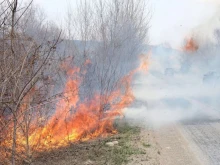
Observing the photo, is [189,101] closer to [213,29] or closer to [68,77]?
[68,77]

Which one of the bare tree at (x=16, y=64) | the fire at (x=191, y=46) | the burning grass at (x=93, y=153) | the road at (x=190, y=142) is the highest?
the fire at (x=191, y=46)

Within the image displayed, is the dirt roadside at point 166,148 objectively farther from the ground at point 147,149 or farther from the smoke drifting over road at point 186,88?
the smoke drifting over road at point 186,88

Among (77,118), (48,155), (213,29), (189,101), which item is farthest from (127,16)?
(48,155)

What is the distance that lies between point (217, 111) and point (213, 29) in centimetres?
1777

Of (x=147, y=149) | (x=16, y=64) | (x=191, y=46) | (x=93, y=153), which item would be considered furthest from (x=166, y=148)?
(x=191, y=46)

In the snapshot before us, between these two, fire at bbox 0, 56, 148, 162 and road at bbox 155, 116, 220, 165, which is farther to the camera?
fire at bbox 0, 56, 148, 162

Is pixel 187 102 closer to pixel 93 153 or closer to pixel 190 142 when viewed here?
pixel 190 142

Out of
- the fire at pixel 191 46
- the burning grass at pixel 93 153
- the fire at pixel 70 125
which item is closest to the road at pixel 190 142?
the burning grass at pixel 93 153

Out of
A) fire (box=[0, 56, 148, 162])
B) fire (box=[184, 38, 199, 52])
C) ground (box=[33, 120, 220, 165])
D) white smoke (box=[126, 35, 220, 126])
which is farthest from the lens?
fire (box=[184, 38, 199, 52])

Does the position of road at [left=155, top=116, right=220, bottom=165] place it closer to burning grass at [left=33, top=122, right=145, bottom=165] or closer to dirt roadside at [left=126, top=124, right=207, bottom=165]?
dirt roadside at [left=126, top=124, right=207, bottom=165]

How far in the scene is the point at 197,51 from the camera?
40375mm

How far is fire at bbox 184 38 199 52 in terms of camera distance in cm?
3856

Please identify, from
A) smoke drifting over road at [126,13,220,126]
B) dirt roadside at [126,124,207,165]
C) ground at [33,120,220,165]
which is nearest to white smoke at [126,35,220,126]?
smoke drifting over road at [126,13,220,126]

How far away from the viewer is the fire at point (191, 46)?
1518 inches
